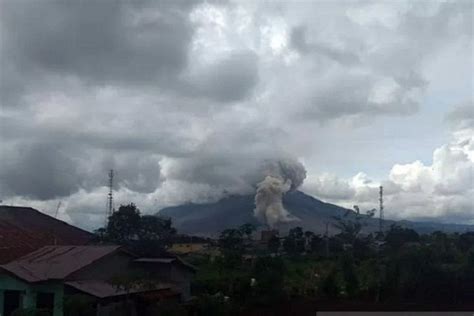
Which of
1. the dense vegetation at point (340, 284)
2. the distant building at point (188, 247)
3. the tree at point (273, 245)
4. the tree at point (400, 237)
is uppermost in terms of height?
the tree at point (400, 237)

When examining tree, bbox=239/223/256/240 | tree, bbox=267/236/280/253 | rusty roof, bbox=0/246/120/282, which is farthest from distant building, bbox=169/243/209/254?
rusty roof, bbox=0/246/120/282

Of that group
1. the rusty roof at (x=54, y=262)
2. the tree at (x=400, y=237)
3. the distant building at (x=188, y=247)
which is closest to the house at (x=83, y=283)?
the rusty roof at (x=54, y=262)

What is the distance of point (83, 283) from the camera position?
23.3m

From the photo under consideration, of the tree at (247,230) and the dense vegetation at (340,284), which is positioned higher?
the tree at (247,230)

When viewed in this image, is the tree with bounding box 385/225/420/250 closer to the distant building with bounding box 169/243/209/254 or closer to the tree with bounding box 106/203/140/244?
the distant building with bounding box 169/243/209/254

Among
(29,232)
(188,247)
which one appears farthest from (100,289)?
(188,247)

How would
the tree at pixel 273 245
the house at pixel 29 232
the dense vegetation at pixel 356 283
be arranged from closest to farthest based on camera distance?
1. the dense vegetation at pixel 356 283
2. the house at pixel 29 232
3. the tree at pixel 273 245

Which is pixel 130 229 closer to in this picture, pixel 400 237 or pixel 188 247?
pixel 188 247

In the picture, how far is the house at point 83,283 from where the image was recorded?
73.8 feet

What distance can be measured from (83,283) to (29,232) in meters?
15.4

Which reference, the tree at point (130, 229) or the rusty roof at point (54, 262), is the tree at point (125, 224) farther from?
the rusty roof at point (54, 262)

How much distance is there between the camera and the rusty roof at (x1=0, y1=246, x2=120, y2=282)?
23062mm

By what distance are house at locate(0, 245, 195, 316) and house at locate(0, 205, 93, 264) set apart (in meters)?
5.53

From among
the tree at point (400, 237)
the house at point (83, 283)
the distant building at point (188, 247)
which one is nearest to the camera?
the house at point (83, 283)
